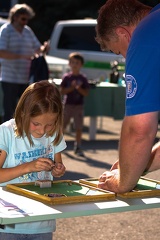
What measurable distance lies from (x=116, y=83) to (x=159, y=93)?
1031 cm

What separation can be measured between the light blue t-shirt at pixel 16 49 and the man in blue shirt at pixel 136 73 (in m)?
7.08

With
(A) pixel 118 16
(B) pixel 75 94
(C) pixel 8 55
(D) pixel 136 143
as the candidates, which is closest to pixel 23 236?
(D) pixel 136 143

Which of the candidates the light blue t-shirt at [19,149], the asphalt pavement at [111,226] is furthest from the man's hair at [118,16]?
the asphalt pavement at [111,226]

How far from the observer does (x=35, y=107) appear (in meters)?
4.33

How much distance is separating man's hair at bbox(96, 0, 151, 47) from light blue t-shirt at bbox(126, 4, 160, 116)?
25 centimetres

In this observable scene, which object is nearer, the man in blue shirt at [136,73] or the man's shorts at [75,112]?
the man in blue shirt at [136,73]

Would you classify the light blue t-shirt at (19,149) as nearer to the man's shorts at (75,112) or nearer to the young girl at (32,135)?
the young girl at (32,135)

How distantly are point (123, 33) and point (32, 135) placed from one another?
96 centimetres

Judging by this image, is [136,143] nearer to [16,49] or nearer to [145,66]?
[145,66]

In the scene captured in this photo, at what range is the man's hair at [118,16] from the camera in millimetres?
3732

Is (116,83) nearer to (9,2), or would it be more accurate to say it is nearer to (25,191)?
(25,191)

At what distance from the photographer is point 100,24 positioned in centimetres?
379

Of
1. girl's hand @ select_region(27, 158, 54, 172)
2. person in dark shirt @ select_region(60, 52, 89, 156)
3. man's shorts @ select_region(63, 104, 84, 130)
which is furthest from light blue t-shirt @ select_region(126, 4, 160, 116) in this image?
man's shorts @ select_region(63, 104, 84, 130)

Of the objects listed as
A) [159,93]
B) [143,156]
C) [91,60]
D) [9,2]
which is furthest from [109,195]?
[9,2]
